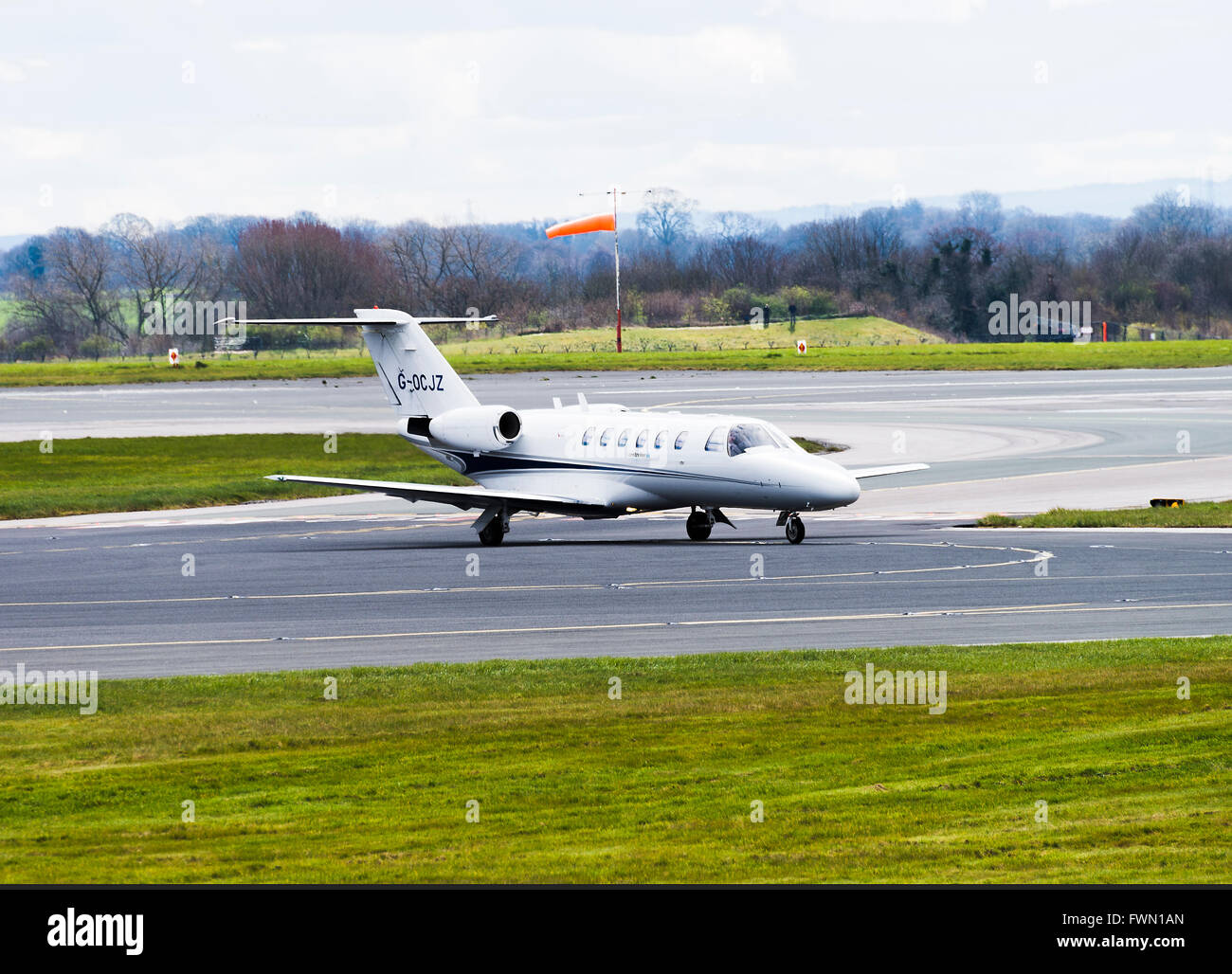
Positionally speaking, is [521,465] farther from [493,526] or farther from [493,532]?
[493,532]

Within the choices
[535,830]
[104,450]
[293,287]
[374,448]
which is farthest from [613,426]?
[293,287]

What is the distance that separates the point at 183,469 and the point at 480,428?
25.7 m

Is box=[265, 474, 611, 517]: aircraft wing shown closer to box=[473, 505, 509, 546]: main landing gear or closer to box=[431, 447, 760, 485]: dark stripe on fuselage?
box=[473, 505, 509, 546]: main landing gear

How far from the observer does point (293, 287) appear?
175875 millimetres

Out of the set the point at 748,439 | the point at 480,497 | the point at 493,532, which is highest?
the point at 748,439

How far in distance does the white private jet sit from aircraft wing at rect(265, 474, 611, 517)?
0.04 metres

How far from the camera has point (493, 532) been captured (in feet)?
128

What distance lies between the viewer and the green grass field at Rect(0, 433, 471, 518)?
51.7 meters

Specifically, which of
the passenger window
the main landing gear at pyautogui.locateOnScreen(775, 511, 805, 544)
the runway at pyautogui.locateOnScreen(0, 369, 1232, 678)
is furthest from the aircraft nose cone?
the main landing gear at pyautogui.locateOnScreen(775, 511, 805, 544)

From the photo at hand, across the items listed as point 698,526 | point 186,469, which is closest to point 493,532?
point 698,526

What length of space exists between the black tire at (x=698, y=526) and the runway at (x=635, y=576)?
0.60 m
